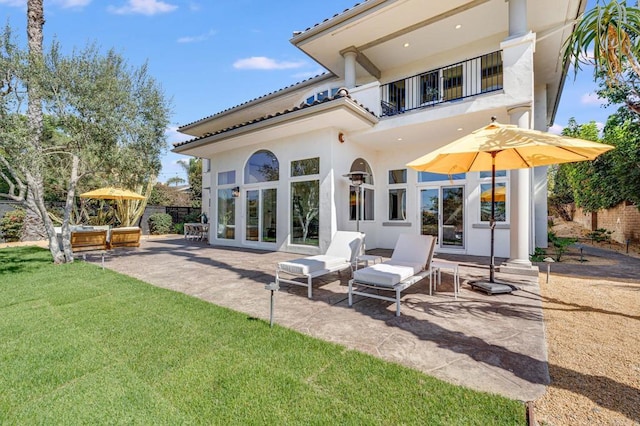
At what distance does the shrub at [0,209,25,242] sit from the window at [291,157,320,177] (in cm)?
1615

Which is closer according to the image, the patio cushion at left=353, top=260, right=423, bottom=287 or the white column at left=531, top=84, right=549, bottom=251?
the patio cushion at left=353, top=260, right=423, bottom=287

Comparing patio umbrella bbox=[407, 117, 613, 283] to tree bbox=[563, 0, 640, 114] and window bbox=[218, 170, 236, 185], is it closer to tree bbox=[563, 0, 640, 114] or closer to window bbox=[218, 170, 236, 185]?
tree bbox=[563, 0, 640, 114]

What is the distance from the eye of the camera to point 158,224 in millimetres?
20672

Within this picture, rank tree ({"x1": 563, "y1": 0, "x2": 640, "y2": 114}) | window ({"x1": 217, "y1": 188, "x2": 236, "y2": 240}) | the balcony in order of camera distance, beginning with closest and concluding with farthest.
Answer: tree ({"x1": 563, "y1": 0, "x2": 640, "y2": 114}) → the balcony → window ({"x1": 217, "y1": 188, "x2": 236, "y2": 240})

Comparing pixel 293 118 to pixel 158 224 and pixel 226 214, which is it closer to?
pixel 226 214

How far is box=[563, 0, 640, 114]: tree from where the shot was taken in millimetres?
3525

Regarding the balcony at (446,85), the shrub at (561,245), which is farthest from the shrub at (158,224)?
the shrub at (561,245)

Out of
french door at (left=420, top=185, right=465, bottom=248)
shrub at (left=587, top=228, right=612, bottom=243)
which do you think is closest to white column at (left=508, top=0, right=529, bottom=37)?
french door at (left=420, top=185, right=465, bottom=248)

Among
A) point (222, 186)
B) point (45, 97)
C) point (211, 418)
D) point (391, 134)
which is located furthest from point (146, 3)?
point (211, 418)

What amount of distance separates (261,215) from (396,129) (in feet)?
21.6

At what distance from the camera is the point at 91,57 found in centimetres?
847

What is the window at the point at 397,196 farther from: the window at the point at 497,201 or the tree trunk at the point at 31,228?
the tree trunk at the point at 31,228

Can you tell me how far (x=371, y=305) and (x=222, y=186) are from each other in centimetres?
1101

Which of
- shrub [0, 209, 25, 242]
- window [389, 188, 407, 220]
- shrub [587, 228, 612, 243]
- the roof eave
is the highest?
the roof eave
